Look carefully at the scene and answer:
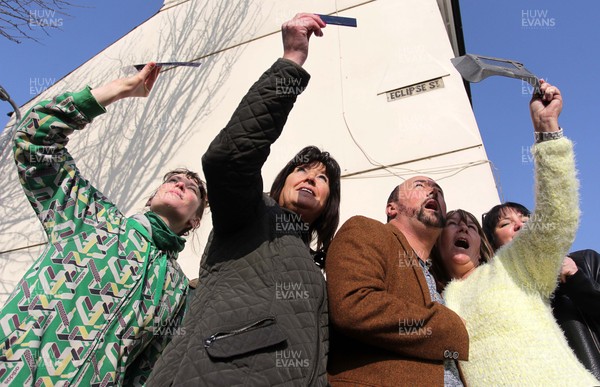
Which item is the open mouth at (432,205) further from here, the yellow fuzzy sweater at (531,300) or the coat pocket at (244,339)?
the coat pocket at (244,339)

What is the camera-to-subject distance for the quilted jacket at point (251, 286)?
1104mm

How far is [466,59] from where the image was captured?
1949 millimetres

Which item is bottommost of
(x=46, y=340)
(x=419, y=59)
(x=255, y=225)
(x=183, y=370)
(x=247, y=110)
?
(x=183, y=370)

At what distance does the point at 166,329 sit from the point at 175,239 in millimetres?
321

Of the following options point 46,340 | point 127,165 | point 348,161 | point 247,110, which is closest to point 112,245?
point 46,340

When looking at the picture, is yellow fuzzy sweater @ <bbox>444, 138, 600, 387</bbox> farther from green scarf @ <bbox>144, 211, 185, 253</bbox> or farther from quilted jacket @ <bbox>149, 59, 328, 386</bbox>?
green scarf @ <bbox>144, 211, 185, 253</bbox>

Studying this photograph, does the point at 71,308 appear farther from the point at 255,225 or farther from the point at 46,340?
the point at 255,225

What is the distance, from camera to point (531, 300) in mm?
1668

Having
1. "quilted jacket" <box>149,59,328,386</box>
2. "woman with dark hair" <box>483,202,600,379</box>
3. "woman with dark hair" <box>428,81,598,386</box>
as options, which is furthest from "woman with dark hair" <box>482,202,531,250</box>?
"quilted jacket" <box>149,59,328,386</box>

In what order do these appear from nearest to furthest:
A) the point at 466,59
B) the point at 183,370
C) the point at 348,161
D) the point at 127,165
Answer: the point at 183,370 < the point at 466,59 < the point at 348,161 < the point at 127,165

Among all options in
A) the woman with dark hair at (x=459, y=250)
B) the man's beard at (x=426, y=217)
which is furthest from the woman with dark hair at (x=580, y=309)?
the man's beard at (x=426, y=217)

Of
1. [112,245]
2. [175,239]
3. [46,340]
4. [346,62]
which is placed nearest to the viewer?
[46,340]

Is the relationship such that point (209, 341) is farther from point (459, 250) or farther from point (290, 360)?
point (459, 250)

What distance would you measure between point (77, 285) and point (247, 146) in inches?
26.8
